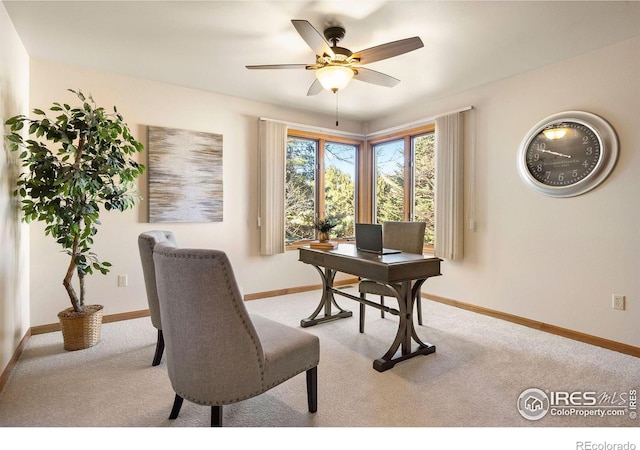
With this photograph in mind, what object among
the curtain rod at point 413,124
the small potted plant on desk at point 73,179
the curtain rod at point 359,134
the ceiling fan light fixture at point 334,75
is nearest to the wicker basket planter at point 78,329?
the small potted plant on desk at point 73,179

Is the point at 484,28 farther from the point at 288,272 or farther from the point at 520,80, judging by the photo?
the point at 288,272

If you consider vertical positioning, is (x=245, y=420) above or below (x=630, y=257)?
below

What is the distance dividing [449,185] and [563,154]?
115 cm

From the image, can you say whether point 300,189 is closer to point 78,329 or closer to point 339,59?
point 339,59

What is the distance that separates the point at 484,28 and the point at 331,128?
2679 millimetres

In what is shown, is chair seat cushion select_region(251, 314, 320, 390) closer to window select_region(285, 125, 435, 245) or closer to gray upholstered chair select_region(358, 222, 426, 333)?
gray upholstered chair select_region(358, 222, 426, 333)

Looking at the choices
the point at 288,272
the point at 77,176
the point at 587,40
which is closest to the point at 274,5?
the point at 77,176

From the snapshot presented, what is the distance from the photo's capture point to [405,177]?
4852 mm

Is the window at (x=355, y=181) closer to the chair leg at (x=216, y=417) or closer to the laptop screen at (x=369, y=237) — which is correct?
the laptop screen at (x=369, y=237)

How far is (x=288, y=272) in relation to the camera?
4.75 meters

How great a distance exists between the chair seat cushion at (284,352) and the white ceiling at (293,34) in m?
2.05

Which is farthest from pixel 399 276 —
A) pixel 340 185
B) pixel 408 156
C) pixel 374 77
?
pixel 340 185

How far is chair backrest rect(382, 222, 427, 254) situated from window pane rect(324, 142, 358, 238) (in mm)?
1607

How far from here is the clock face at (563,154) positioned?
301cm
